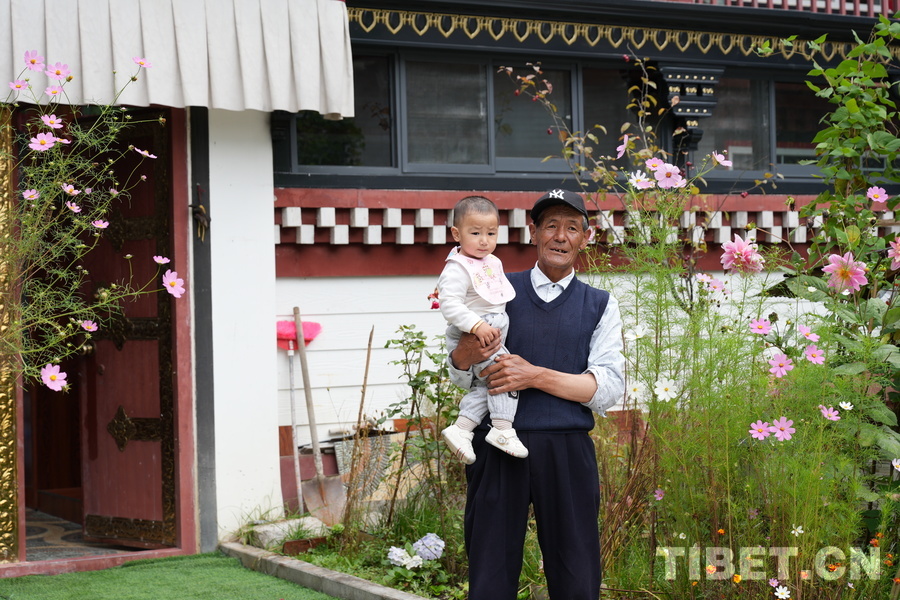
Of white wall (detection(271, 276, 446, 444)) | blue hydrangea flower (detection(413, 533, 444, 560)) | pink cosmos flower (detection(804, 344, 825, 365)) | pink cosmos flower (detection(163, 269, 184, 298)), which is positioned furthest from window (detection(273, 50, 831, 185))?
pink cosmos flower (detection(804, 344, 825, 365))

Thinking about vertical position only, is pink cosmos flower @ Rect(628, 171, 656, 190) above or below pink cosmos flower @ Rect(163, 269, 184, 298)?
above

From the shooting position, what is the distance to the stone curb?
5.82 m

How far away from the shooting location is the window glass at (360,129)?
7934mm

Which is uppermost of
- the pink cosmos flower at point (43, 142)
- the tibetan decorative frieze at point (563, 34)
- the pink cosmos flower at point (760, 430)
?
the tibetan decorative frieze at point (563, 34)

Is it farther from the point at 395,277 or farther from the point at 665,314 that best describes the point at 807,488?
the point at 395,277

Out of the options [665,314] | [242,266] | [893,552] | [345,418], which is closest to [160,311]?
[242,266]

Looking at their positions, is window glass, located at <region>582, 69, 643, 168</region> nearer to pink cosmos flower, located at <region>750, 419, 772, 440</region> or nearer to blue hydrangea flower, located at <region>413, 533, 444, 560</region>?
blue hydrangea flower, located at <region>413, 533, 444, 560</region>

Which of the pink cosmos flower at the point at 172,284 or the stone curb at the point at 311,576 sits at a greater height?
the pink cosmos flower at the point at 172,284

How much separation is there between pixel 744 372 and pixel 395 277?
3493mm

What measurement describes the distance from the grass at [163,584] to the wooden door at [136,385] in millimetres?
492

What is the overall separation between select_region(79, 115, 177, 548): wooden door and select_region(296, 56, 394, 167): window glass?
1.05 metres

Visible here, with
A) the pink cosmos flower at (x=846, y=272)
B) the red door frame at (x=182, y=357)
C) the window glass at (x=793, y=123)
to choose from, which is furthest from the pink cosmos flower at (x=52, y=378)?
the window glass at (x=793, y=123)

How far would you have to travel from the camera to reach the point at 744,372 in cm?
509

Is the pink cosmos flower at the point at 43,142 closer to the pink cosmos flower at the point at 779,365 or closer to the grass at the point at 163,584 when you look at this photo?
the grass at the point at 163,584
